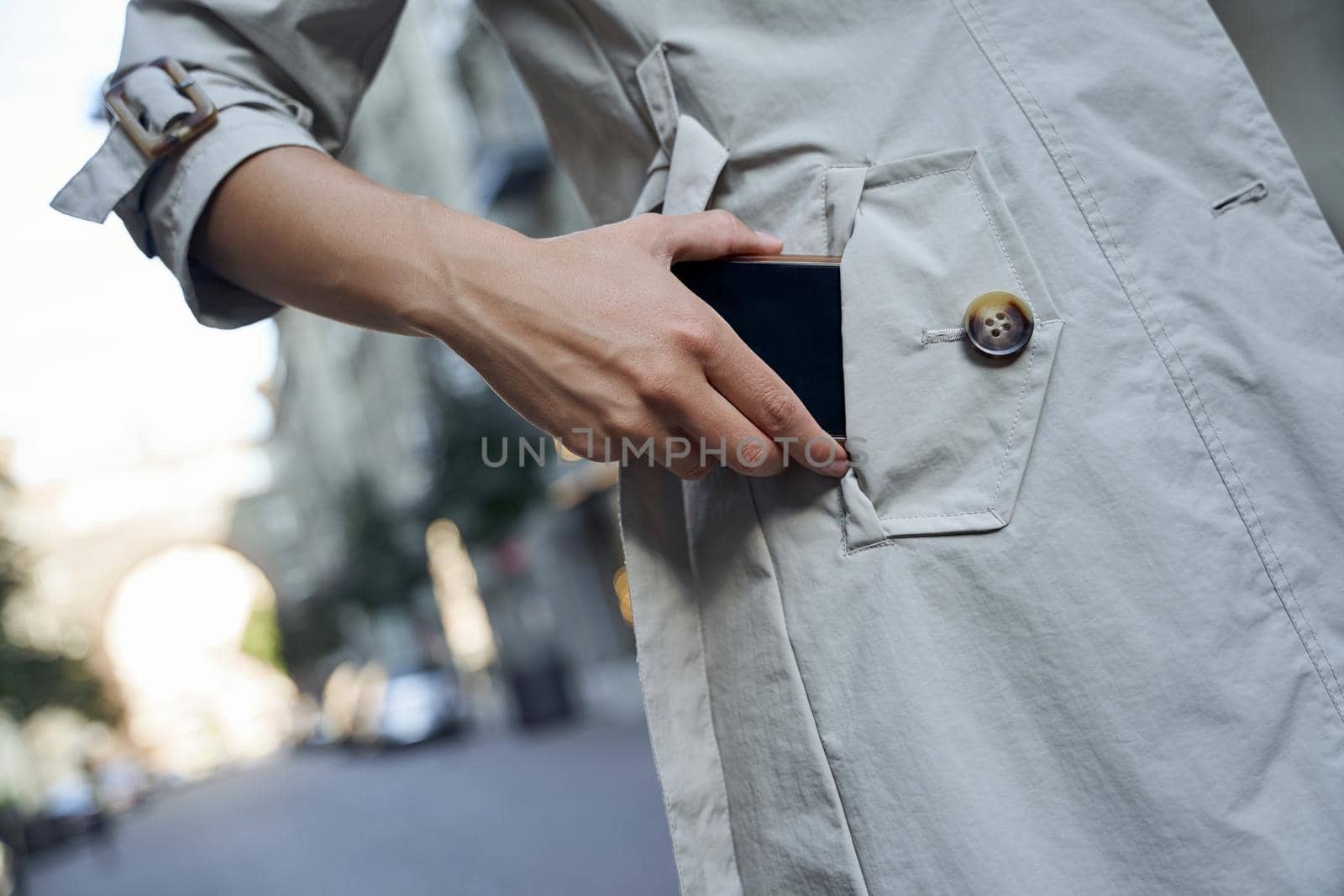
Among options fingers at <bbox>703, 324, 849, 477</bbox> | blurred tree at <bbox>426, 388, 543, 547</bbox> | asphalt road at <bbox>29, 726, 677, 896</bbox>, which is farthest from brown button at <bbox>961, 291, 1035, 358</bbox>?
blurred tree at <bbox>426, 388, 543, 547</bbox>

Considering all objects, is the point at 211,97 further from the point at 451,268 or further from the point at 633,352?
the point at 633,352

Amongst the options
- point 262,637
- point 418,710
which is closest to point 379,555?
point 418,710

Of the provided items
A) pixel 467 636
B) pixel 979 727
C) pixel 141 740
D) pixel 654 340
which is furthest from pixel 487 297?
pixel 141 740

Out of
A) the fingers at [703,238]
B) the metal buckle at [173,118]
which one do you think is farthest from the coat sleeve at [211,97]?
the fingers at [703,238]

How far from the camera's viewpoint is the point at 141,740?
55.2 metres

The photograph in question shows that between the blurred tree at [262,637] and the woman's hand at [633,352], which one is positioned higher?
the blurred tree at [262,637]

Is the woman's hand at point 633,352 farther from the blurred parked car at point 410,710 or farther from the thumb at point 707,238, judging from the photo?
the blurred parked car at point 410,710

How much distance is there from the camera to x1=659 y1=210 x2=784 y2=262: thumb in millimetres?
764

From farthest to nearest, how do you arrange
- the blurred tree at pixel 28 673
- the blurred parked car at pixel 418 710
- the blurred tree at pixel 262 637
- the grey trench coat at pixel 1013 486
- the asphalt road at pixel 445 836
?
the blurred tree at pixel 262 637 → the blurred parked car at pixel 418 710 → the blurred tree at pixel 28 673 → the asphalt road at pixel 445 836 → the grey trench coat at pixel 1013 486

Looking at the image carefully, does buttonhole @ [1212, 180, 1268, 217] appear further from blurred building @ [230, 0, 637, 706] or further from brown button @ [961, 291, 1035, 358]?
blurred building @ [230, 0, 637, 706]

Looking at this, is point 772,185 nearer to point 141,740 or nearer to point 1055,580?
point 1055,580

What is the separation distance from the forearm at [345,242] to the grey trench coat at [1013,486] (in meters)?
0.03

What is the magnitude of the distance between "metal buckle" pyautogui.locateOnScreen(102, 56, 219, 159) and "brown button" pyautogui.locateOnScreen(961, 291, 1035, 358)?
59 cm

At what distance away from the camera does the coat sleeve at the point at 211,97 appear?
84cm
